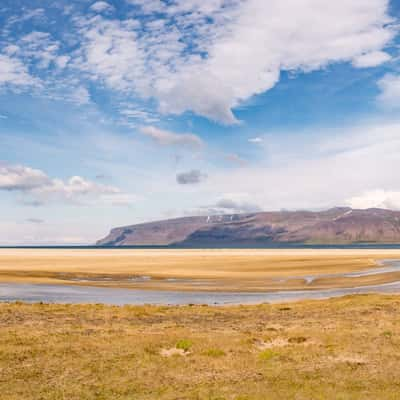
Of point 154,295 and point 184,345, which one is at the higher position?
point 184,345

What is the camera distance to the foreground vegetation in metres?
16.6

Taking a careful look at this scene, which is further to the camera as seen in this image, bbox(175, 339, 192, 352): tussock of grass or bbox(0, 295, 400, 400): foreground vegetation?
bbox(175, 339, 192, 352): tussock of grass

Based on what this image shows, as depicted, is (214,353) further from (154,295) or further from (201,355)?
(154,295)

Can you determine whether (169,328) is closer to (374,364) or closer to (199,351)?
(199,351)

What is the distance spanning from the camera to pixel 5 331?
90.9ft

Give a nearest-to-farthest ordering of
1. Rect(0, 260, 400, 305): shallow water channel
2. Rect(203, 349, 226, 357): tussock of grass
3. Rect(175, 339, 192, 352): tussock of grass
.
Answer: Rect(203, 349, 226, 357): tussock of grass, Rect(175, 339, 192, 352): tussock of grass, Rect(0, 260, 400, 305): shallow water channel

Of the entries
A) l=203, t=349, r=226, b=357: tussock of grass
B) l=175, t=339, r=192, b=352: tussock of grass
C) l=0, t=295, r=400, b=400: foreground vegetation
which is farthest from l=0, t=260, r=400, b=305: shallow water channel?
l=203, t=349, r=226, b=357: tussock of grass

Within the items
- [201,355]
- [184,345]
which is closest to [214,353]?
[201,355]

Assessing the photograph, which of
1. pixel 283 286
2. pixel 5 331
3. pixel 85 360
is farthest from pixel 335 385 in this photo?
pixel 283 286

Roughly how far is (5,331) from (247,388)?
16.8 m

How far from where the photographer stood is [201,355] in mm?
21734

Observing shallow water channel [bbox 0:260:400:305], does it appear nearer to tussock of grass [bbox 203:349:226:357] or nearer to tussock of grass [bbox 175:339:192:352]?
tussock of grass [bbox 175:339:192:352]

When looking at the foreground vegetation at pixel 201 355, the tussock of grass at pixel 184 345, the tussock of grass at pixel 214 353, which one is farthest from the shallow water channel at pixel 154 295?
the tussock of grass at pixel 214 353

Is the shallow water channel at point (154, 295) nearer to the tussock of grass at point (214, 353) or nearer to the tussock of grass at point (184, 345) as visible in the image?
the tussock of grass at point (184, 345)
